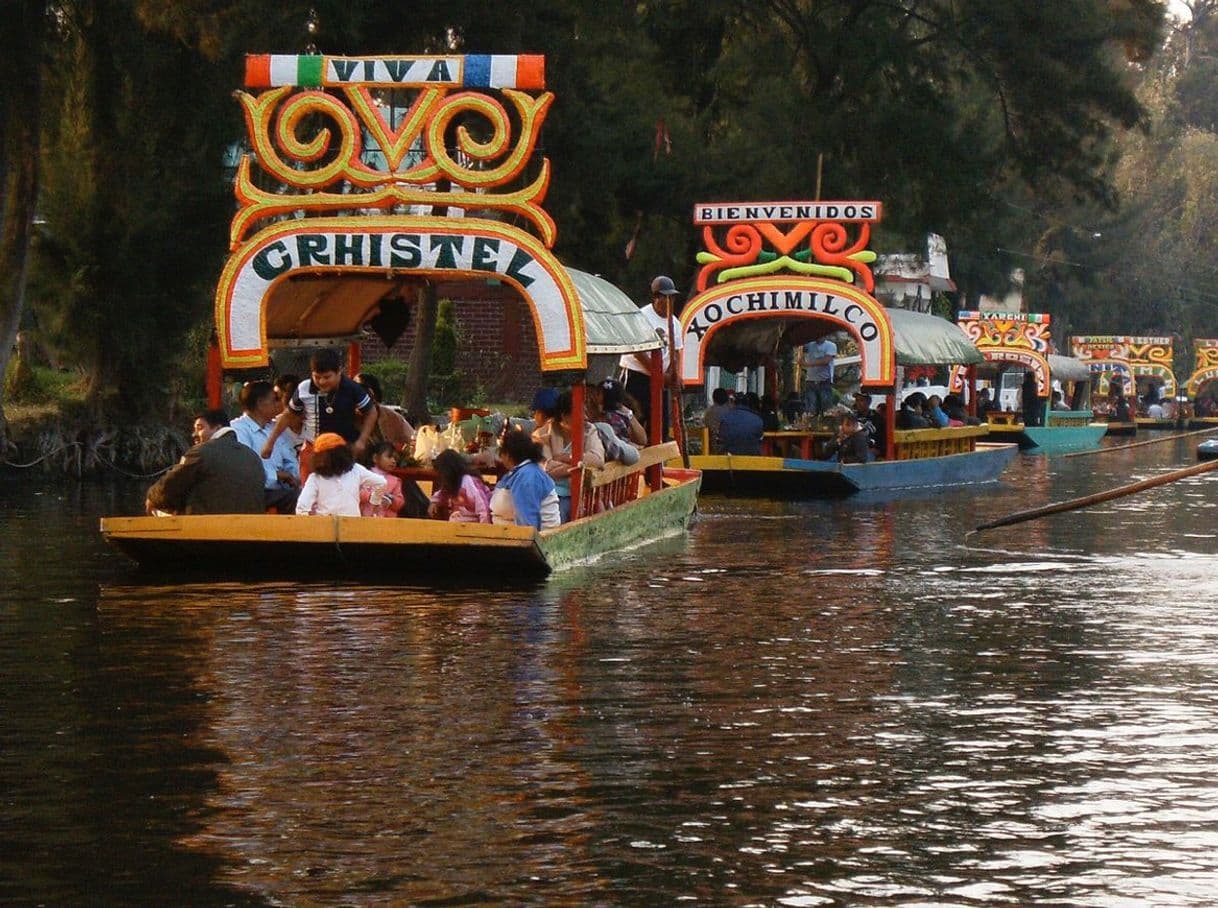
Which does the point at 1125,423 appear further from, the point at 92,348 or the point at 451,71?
the point at 451,71

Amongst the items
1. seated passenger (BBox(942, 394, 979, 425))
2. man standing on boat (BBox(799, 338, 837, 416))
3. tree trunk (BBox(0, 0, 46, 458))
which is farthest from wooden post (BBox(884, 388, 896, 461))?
tree trunk (BBox(0, 0, 46, 458))

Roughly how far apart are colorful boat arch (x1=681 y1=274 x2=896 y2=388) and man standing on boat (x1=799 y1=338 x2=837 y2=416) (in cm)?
867

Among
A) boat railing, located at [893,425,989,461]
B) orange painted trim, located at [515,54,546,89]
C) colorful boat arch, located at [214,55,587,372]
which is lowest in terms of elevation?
boat railing, located at [893,425,989,461]

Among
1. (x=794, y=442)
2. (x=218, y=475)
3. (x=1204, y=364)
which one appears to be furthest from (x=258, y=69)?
(x=1204, y=364)

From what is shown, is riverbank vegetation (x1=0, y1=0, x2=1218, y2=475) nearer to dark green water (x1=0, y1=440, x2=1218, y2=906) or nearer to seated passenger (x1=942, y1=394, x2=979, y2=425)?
seated passenger (x1=942, y1=394, x2=979, y2=425)

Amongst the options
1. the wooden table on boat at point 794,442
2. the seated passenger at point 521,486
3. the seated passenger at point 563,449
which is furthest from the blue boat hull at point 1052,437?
the seated passenger at point 521,486

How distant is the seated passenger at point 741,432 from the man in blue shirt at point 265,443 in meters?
12.2

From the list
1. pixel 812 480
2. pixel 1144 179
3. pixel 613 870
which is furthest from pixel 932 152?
pixel 1144 179

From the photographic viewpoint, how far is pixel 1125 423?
7356cm

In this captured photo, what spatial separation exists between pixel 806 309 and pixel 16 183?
1040 cm

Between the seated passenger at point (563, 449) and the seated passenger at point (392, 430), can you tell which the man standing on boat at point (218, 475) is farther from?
the seated passenger at point (563, 449)

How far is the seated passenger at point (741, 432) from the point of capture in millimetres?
29891

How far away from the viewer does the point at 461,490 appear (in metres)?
17.4

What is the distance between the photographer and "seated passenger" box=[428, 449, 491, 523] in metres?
17.4
